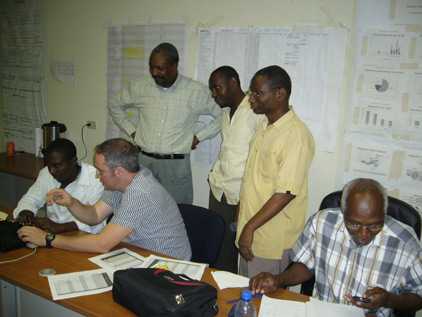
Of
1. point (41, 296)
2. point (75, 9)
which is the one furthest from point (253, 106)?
point (75, 9)

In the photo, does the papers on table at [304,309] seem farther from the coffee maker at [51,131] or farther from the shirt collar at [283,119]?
the coffee maker at [51,131]

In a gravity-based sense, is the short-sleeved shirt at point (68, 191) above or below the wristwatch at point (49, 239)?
above

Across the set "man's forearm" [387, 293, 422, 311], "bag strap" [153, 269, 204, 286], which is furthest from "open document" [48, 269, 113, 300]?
"man's forearm" [387, 293, 422, 311]

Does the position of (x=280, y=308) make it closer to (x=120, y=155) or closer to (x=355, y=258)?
(x=355, y=258)

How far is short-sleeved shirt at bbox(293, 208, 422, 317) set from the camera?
1539 mm

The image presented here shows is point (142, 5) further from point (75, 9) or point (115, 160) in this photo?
point (115, 160)

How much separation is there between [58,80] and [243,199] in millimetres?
2838

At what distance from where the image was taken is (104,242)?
185 centimetres

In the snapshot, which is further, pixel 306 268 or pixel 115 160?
pixel 115 160

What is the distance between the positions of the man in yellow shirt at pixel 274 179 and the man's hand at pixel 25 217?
1193 mm

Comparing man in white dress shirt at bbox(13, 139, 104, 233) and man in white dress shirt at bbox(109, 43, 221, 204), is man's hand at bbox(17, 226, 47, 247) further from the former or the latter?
man in white dress shirt at bbox(109, 43, 221, 204)

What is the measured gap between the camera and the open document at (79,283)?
1.54m

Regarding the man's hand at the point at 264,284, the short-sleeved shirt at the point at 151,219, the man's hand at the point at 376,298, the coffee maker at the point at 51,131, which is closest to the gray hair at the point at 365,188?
the man's hand at the point at 376,298

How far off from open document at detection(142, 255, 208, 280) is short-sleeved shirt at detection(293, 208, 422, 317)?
454 millimetres
